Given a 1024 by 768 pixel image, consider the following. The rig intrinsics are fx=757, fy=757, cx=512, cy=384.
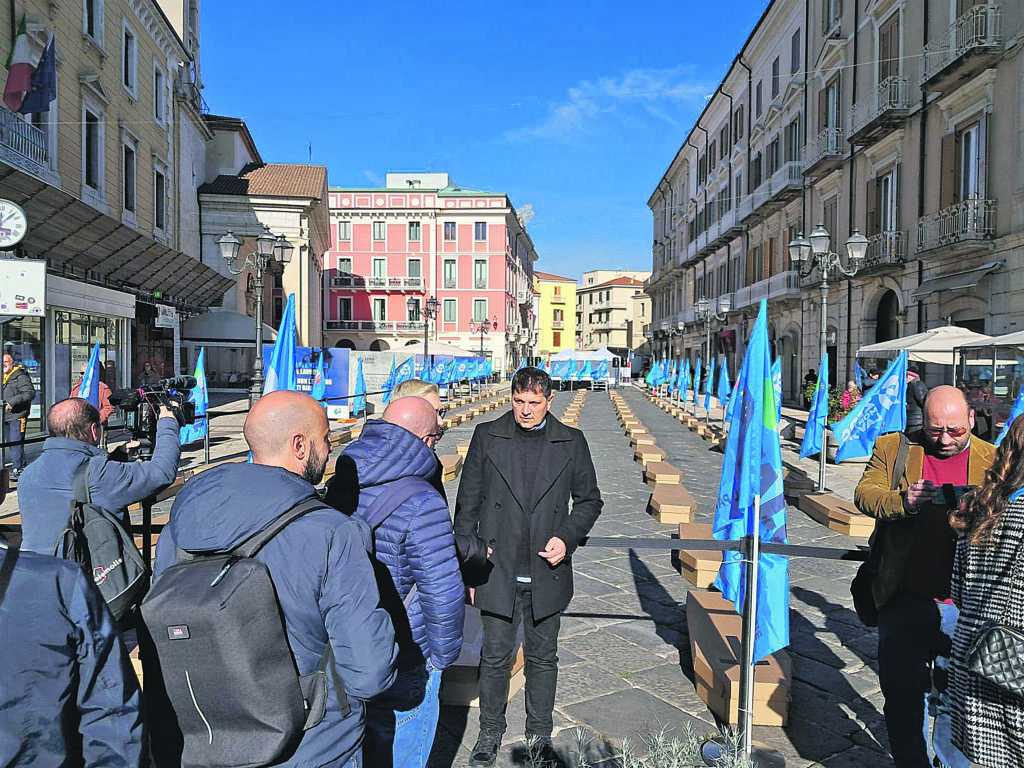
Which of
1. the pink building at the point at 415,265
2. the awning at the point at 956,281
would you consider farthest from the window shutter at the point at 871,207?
the pink building at the point at 415,265

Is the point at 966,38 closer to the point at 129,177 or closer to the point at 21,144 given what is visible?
the point at 21,144

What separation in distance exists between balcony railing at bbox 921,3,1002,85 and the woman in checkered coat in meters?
15.3

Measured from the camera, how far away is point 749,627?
318 centimetres

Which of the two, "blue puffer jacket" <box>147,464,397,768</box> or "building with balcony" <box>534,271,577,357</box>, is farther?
"building with balcony" <box>534,271,577,357</box>

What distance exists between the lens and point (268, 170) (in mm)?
36406

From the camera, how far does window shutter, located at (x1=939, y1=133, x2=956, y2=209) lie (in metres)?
16.1

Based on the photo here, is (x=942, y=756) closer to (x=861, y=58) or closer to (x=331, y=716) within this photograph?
(x=331, y=716)

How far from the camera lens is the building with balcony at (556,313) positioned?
318 ft

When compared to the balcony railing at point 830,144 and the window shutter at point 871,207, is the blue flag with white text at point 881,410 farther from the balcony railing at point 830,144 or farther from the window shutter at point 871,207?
the balcony railing at point 830,144

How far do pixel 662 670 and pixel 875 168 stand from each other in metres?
20.1

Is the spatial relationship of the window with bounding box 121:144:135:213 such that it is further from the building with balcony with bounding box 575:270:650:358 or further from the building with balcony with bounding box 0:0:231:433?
the building with balcony with bounding box 575:270:650:358

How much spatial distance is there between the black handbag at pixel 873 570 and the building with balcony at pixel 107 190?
11.1 metres

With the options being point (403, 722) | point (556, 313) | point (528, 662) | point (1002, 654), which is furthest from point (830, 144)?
point (556, 313)

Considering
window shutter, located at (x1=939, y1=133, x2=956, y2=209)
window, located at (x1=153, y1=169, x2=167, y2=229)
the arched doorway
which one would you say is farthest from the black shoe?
window, located at (x1=153, y1=169, x2=167, y2=229)
